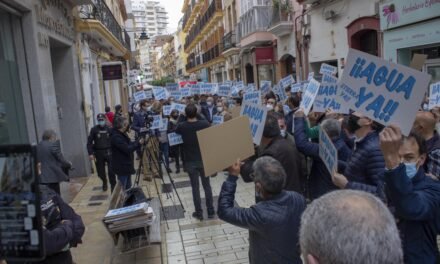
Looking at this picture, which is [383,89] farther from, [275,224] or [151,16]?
[151,16]

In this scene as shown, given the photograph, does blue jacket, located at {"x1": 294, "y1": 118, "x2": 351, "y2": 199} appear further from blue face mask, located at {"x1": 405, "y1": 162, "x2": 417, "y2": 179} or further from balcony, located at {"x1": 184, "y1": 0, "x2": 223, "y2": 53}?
balcony, located at {"x1": 184, "y1": 0, "x2": 223, "y2": 53}

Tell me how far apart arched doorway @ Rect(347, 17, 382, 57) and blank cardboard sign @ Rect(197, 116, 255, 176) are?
397 inches

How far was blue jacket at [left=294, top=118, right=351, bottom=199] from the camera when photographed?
4.42m

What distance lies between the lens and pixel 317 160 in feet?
14.9

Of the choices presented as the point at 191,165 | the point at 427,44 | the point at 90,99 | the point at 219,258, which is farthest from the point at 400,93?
the point at 90,99

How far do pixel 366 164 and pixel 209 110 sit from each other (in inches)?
357

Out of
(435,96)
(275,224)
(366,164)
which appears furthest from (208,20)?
(275,224)

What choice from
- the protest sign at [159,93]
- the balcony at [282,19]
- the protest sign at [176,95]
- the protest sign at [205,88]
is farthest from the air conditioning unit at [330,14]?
the protest sign at [159,93]

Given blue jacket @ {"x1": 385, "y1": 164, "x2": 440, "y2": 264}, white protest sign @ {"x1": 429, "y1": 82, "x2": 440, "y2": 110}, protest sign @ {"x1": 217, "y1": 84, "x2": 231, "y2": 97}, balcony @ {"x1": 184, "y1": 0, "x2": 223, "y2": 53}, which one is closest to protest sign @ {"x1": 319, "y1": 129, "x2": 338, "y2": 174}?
blue jacket @ {"x1": 385, "y1": 164, "x2": 440, "y2": 264}

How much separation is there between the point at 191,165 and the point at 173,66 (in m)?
96.6

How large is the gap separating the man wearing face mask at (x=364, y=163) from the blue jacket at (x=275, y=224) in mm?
481

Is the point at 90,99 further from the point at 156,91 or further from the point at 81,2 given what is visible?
the point at 81,2

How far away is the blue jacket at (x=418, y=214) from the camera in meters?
2.33

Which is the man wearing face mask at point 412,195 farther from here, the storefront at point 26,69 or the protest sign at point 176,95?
the protest sign at point 176,95
